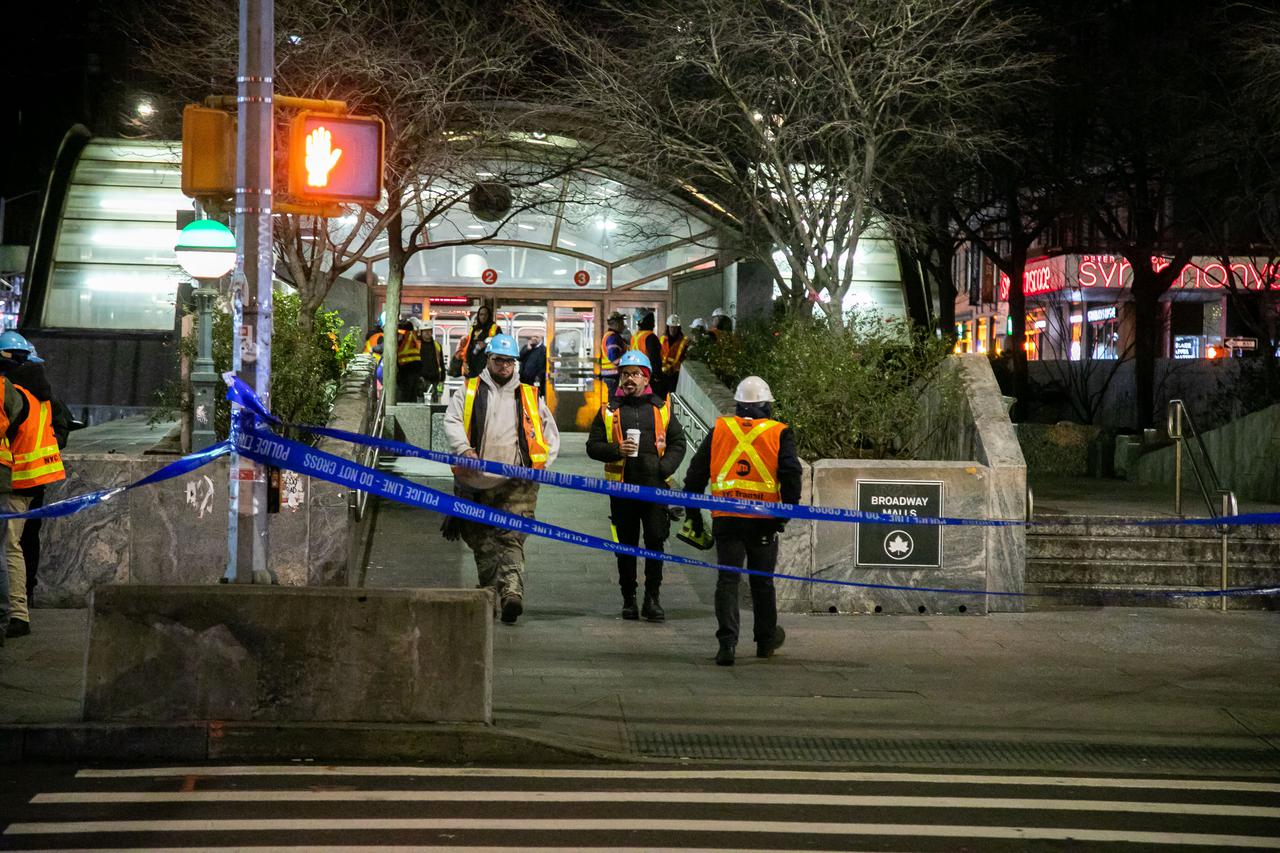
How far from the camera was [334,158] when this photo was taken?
25.7ft

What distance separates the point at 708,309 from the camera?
91.5 feet

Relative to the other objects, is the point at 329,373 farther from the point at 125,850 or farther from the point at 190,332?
the point at 125,850

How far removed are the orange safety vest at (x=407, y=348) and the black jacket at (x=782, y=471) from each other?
11.7m

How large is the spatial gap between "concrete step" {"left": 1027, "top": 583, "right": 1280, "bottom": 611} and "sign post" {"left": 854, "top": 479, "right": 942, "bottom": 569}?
110cm

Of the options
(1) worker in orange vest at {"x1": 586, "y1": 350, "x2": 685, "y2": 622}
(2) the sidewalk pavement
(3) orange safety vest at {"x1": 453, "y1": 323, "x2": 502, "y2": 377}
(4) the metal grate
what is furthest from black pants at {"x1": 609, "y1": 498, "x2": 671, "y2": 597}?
(3) orange safety vest at {"x1": 453, "y1": 323, "x2": 502, "y2": 377}

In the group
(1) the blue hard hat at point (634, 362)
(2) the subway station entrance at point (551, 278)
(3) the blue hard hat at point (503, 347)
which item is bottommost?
(1) the blue hard hat at point (634, 362)

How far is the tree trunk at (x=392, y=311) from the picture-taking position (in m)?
19.4

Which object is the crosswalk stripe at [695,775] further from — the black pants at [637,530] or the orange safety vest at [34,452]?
the black pants at [637,530]

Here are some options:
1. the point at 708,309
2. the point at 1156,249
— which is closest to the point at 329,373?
the point at 708,309

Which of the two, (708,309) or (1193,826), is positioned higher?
(708,309)

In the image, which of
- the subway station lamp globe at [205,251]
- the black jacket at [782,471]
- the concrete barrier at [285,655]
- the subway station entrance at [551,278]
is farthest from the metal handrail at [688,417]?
the subway station entrance at [551,278]

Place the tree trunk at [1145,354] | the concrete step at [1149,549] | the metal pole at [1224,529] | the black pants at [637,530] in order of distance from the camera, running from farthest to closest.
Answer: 1. the tree trunk at [1145,354]
2. the concrete step at [1149,549]
3. the metal pole at [1224,529]
4. the black pants at [637,530]

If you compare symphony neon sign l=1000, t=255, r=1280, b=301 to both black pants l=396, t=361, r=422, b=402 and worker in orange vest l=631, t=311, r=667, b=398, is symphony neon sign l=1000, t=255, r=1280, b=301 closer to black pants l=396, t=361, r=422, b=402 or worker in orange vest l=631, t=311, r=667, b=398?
worker in orange vest l=631, t=311, r=667, b=398

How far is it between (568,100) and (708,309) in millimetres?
9363
